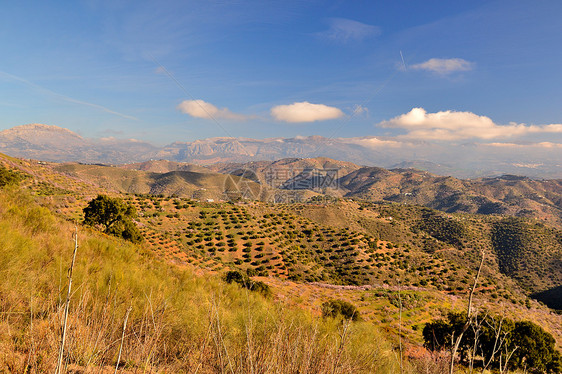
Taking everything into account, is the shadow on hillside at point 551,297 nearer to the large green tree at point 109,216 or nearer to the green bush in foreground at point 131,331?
the green bush in foreground at point 131,331

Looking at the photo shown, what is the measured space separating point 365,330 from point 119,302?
8.47 m

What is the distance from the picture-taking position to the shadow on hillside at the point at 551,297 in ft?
171

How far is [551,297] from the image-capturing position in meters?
55.0

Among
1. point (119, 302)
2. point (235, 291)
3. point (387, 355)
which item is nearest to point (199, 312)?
point (119, 302)

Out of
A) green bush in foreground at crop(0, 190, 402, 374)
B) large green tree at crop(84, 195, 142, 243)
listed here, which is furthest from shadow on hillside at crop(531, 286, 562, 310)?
large green tree at crop(84, 195, 142, 243)

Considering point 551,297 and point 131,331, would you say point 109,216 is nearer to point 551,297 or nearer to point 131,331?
point 131,331

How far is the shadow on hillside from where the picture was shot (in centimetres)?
5203

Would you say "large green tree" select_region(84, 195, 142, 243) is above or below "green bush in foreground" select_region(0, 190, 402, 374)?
below

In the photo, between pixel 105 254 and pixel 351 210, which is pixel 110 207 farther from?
pixel 351 210

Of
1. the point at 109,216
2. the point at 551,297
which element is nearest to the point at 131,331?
the point at 109,216

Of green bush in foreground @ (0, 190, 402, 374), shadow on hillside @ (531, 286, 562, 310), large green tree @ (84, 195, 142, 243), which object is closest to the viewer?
green bush in foreground @ (0, 190, 402, 374)

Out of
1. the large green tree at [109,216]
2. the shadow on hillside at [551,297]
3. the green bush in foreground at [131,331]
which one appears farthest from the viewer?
the shadow on hillside at [551,297]

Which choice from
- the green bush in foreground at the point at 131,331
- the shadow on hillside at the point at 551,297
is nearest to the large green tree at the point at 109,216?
the green bush in foreground at the point at 131,331

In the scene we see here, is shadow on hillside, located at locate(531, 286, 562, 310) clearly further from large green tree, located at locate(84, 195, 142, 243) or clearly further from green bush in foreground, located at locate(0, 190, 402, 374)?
large green tree, located at locate(84, 195, 142, 243)
